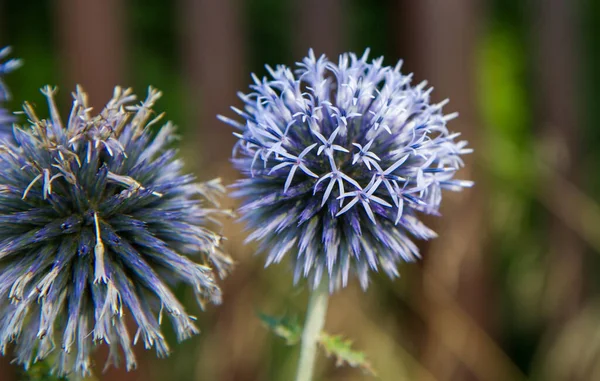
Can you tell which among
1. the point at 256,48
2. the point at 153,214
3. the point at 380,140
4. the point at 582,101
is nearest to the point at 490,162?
the point at 582,101

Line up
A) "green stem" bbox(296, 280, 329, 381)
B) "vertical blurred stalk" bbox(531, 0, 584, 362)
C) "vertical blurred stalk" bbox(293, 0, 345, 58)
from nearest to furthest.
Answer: "green stem" bbox(296, 280, 329, 381), "vertical blurred stalk" bbox(293, 0, 345, 58), "vertical blurred stalk" bbox(531, 0, 584, 362)

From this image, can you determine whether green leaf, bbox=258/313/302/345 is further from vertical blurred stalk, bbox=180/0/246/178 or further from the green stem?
vertical blurred stalk, bbox=180/0/246/178

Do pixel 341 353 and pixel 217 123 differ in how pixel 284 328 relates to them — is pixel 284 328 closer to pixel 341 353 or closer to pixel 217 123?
pixel 341 353

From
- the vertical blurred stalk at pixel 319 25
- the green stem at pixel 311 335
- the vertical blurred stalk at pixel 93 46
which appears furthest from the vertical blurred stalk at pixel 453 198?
the green stem at pixel 311 335

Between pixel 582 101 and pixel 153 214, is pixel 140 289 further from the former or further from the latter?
pixel 582 101

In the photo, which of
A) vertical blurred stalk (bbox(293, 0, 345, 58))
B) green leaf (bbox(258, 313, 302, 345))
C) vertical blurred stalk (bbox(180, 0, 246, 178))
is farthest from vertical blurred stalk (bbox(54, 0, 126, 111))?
green leaf (bbox(258, 313, 302, 345))

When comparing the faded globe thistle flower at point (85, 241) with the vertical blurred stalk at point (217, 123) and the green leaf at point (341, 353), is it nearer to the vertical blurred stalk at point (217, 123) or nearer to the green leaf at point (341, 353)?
the green leaf at point (341, 353)
